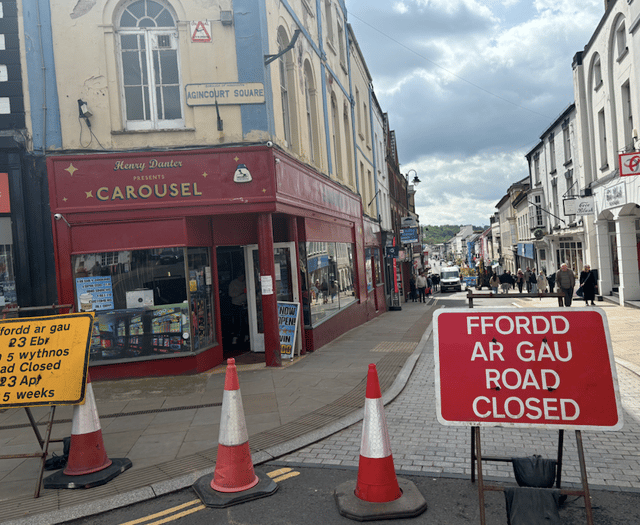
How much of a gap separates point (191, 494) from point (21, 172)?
675cm

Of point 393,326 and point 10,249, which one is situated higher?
point 10,249

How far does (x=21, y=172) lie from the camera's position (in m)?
8.73

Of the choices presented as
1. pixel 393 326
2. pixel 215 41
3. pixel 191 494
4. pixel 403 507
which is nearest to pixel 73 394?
pixel 191 494

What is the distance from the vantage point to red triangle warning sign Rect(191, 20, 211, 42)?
360 inches

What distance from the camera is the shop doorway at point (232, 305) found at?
1125cm

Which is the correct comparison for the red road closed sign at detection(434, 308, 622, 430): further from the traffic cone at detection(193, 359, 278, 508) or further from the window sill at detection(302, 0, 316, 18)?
the window sill at detection(302, 0, 316, 18)

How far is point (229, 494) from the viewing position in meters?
4.32

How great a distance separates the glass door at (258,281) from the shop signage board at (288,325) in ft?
1.15

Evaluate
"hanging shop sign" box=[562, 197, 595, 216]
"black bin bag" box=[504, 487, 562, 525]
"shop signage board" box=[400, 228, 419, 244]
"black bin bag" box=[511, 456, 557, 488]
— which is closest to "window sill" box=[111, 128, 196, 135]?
"black bin bag" box=[511, 456, 557, 488]

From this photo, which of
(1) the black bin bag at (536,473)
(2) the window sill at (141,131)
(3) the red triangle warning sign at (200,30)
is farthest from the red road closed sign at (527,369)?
(3) the red triangle warning sign at (200,30)

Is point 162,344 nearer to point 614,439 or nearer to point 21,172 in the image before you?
point 21,172

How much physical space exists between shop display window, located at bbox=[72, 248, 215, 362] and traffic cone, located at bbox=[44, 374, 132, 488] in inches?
161

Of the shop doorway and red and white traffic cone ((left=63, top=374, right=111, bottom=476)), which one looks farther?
the shop doorway

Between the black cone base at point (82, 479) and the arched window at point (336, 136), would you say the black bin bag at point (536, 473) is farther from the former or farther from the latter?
the arched window at point (336, 136)
